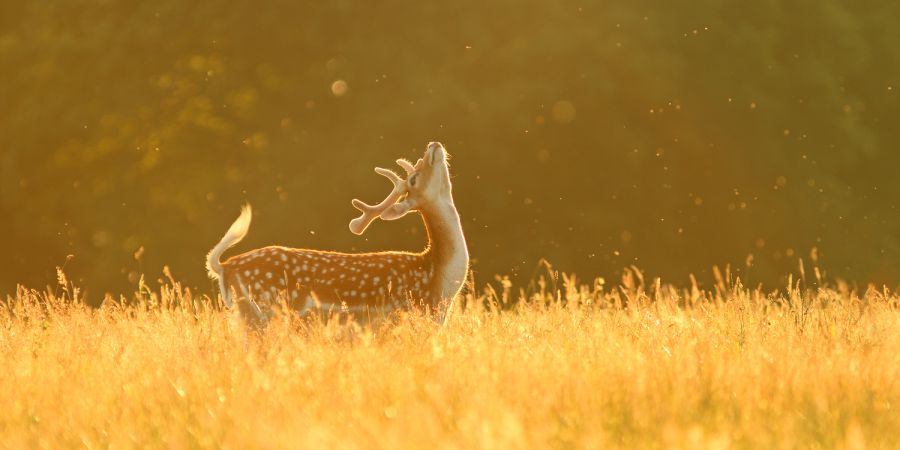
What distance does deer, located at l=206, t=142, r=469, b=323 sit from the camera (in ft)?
24.2

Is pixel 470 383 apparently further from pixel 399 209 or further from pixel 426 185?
pixel 426 185

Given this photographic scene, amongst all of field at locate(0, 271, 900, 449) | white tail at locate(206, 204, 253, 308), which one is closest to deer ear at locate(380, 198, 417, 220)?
field at locate(0, 271, 900, 449)

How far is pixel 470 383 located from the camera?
5.79m

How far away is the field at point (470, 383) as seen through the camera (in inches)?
192

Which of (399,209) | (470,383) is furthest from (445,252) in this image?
(470,383)

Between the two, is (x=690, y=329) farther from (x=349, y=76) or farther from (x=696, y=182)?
(x=349, y=76)

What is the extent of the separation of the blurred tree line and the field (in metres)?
5.74

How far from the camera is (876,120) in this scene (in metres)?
14.8

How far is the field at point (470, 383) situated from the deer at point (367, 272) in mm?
169

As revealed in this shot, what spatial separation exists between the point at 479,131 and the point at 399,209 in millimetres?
6407

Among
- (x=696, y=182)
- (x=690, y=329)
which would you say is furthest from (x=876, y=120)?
(x=690, y=329)

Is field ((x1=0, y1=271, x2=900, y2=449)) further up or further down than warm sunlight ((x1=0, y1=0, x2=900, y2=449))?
further down

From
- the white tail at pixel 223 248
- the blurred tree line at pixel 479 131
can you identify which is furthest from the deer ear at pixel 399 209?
the blurred tree line at pixel 479 131

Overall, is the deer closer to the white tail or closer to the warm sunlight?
the white tail
